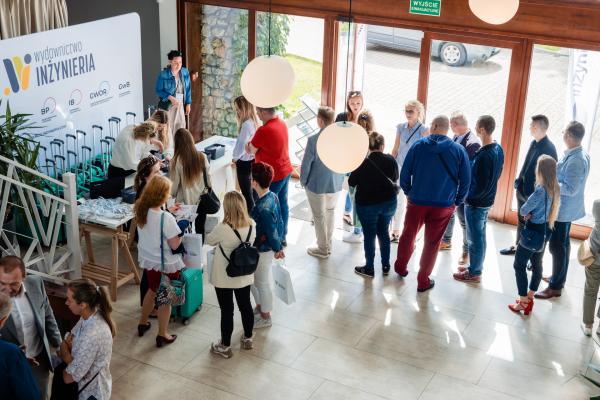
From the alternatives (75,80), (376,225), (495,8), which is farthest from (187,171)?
(495,8)

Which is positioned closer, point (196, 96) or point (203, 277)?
point (203, 277)

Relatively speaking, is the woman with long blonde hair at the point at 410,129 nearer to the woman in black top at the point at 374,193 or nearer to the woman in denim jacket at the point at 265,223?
the woman in black top at the point at 374,193

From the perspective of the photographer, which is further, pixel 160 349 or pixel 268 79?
pixel 160 349

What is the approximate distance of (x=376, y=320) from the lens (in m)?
6.56

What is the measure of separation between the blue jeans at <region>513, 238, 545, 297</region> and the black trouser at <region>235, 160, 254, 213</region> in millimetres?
2776

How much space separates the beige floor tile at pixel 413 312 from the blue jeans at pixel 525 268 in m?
0.51

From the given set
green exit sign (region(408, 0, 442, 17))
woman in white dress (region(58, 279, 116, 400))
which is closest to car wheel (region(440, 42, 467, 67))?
green exit sign (region(408, 0, 442, 17))

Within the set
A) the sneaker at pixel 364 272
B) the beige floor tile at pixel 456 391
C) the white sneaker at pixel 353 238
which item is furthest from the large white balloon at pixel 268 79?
the white sneaker at pixel 353 238

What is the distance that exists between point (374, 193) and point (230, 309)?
1.88m

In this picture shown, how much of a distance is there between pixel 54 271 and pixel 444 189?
3.41 metres

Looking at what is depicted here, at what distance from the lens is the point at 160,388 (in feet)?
18.3

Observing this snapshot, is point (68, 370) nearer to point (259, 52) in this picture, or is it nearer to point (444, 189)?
point (444, 189)

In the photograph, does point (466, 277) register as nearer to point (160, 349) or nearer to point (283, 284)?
point (283, 284)

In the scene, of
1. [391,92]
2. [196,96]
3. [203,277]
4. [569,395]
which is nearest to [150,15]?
[196,96]
